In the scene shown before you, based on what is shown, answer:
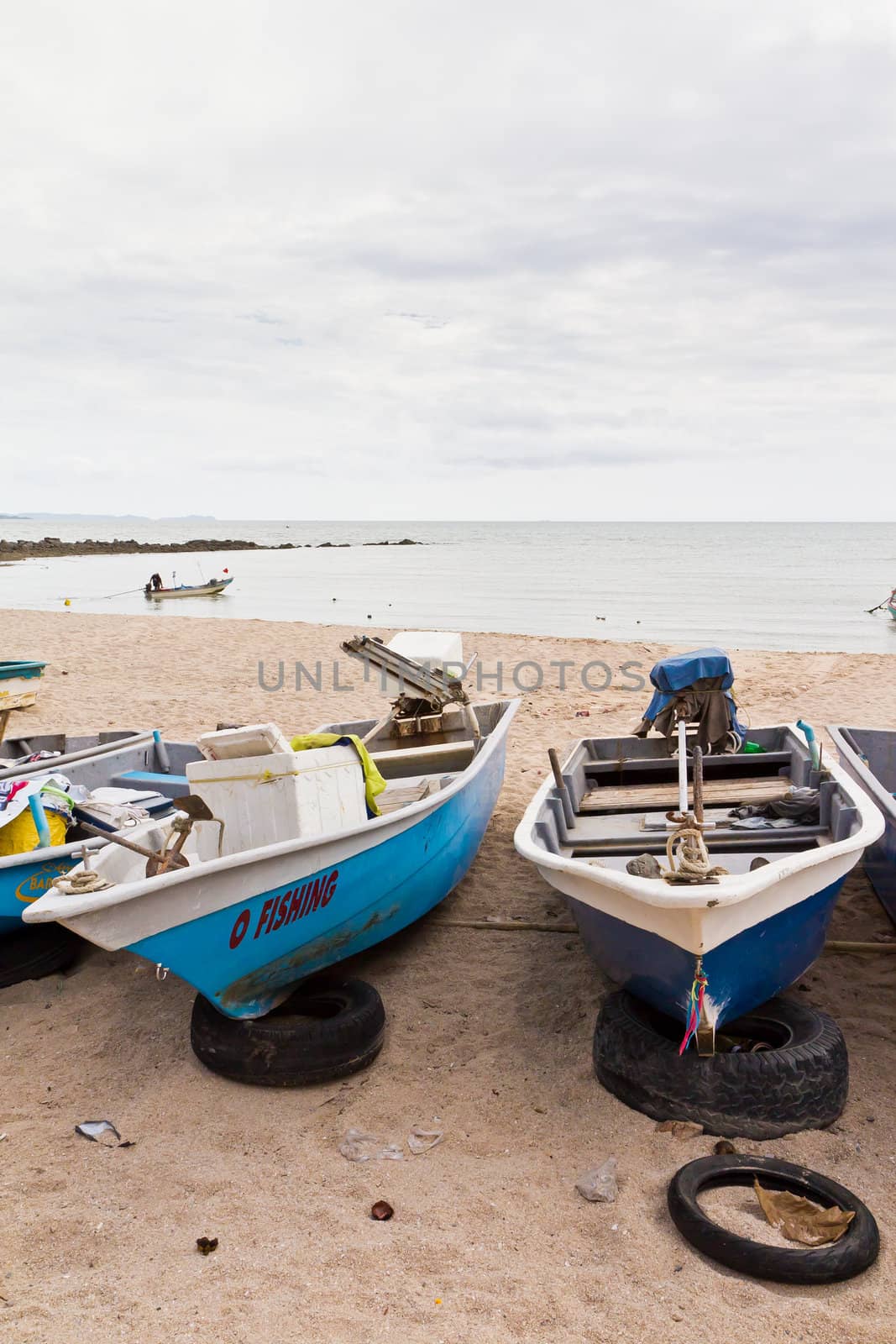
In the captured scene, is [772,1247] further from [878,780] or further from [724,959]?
[878,780]

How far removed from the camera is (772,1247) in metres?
3.27

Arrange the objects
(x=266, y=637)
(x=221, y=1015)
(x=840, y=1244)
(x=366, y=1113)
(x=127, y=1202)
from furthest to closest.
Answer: (x=266, y=637), (x=221, y=1015), (x=366, y=1113), (x=127, y=1202), (x=840, y=1244)

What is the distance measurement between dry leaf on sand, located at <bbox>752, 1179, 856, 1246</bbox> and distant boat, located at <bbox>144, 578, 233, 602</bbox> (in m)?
35.0

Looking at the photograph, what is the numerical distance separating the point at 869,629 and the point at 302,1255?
27.2 m

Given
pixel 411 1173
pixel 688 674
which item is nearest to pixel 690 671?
pixel 688 674

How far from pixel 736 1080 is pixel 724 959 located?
55 cm

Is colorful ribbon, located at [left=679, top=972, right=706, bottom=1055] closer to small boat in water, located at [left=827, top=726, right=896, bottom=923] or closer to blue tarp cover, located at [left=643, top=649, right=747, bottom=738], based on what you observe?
small boat in water, located at [left=827, top=726, right=896, bottom=923]

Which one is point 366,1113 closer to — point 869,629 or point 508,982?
point 508,982

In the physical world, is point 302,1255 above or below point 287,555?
below

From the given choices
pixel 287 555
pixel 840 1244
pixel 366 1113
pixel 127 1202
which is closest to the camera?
pixel 840 1244

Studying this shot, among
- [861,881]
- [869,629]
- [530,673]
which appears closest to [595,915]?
[861,881]

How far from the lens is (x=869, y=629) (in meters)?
26.9

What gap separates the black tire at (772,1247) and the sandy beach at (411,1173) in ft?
0.21

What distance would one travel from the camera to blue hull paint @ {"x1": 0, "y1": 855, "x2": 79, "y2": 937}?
519 centimetres
